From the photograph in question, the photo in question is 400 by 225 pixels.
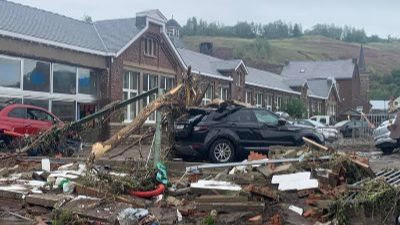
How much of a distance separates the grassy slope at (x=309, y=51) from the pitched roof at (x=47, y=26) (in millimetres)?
80923

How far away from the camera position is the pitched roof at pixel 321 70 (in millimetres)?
77750

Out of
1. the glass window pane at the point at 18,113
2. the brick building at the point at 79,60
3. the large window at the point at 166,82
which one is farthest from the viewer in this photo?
the large window at the point at 166,82

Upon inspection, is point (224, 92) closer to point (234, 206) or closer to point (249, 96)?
point (249, 96)

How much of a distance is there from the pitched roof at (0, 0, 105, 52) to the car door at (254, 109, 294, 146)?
12.0m

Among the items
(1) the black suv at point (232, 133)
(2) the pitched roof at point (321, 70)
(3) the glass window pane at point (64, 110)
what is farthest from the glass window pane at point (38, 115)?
(2) the pitched roof at point (321, 70)

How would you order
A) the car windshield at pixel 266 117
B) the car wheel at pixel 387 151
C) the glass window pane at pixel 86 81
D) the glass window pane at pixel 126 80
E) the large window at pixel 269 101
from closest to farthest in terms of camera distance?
the car windshield at pixel 266 117
the car wheel at pixel 387 151
the glass window pane at pixel 86 81
the glass window pane at pixel 126 80
the large window at pixel 269 101

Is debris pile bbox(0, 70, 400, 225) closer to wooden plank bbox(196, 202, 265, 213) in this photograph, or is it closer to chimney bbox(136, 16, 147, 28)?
wooden plank bbox(196, 202, 265, 213)

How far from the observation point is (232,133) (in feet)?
50.4

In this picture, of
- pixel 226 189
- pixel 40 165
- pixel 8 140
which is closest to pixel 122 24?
pixel 8 140

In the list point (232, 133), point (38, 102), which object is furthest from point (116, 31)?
point (232, 133)

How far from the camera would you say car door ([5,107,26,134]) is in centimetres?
1855

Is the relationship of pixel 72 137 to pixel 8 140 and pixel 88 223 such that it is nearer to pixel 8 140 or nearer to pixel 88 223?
pixel 8 140

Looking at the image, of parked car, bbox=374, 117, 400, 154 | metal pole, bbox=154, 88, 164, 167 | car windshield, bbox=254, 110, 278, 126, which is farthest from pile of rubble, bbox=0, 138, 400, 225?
parked car, bbox=374, 117, 400, 154

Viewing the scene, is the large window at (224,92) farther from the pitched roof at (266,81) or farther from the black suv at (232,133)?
the black suv at (232,133)
